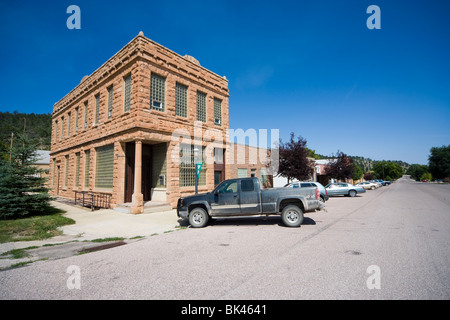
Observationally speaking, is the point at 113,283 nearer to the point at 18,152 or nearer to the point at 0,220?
the point at 0,220

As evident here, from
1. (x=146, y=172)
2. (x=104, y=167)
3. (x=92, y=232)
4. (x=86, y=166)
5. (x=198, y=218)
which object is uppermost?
(x=86, y=166)

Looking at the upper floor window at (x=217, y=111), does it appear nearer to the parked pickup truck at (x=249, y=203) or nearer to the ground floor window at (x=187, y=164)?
the ground floor window at (x=187, y=164)

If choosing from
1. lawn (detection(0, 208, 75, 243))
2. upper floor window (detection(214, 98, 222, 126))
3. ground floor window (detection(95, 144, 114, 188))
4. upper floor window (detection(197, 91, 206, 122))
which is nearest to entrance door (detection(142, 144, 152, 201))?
ground floor window (detection(95, 144, 114, 188))

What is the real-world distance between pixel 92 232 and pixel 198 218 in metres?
3.98

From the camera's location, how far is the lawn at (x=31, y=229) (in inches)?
296

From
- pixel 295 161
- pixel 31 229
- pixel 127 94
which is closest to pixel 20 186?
pixel 31 229

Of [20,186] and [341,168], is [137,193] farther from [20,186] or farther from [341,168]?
[341,168]

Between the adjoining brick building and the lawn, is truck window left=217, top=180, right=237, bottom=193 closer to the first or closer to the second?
the adjoining brick building

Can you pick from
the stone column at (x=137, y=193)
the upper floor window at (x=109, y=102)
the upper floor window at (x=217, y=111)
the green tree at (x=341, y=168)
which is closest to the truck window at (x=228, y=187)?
the stone column at (x=137, y=193)

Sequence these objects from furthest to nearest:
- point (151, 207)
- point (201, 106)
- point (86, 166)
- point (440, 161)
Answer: point (440, 161) → point (86, 166) → point (201, 106) → point (151, 207)

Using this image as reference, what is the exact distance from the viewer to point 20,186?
1098 centimetres

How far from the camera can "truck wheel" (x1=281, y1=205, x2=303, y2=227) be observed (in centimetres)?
813

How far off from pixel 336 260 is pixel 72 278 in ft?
17.1
